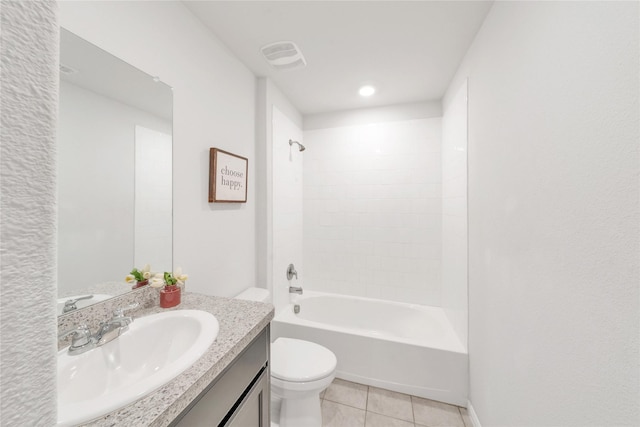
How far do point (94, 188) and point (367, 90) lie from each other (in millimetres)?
2100

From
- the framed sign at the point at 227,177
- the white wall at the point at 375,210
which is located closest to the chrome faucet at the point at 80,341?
the framed sign at the point at 227,177

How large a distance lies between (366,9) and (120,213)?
158cm

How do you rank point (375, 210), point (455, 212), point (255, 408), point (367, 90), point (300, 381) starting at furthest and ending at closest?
point (375, 210) < point (367, 90) < point (455, 212) < point (300, 381) < point (255, 408)

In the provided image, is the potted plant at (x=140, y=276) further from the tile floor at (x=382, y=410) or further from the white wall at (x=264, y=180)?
the tile floor at (x=382, y=410)

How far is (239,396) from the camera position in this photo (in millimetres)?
831

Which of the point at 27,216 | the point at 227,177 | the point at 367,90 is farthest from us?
the point at 367,90

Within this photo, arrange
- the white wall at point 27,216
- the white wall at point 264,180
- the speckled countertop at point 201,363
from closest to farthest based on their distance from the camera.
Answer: the white wall at point 27,216, the speckled countertop at point 201,363, the white wall at point 264,180

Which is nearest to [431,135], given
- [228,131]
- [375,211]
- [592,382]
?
[375,211]

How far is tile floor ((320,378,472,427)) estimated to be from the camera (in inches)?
61.9

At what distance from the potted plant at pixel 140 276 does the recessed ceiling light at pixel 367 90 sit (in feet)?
6.89

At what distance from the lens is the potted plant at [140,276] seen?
1064mm

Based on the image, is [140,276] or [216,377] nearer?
[216,377]

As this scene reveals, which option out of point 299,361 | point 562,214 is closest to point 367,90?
point 562,214

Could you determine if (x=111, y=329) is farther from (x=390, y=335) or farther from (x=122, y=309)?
(x=390, y=335)
